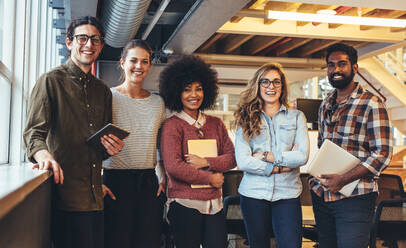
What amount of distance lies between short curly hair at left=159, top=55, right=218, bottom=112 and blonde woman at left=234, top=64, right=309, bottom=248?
0.28 m

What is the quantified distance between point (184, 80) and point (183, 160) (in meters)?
0.55

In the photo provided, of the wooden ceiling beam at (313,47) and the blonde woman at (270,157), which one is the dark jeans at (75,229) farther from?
the wooden ceiling beam at (313,47)

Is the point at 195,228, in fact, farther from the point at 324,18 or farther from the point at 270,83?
the point at 324,18

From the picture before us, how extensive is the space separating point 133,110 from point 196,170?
515 millimetres

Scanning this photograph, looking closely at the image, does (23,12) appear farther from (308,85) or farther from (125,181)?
(308,85)

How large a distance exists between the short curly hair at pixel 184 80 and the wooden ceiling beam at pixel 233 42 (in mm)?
3440

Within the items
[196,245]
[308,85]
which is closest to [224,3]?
[196,245]

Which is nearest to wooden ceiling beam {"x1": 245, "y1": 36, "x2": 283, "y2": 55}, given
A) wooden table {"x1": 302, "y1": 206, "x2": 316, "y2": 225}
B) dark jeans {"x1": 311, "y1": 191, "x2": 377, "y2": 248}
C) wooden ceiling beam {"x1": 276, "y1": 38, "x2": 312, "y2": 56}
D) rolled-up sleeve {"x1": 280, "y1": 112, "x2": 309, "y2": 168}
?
wooden ceiling beam {"x1": 276, "y1": 38, "x2": 312, "y2": 56}

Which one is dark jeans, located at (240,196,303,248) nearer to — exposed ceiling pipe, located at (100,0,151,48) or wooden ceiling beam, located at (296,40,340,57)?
exposed ceiling pipe, located at (100,0,151,48)

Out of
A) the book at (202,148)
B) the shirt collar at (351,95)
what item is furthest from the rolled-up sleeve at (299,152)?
the book at (202,148)

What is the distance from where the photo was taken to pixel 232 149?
2.65 meters

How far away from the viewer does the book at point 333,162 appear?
243 cm

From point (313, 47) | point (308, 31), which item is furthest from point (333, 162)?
point (313, 47)

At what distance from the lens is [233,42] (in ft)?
21.9
